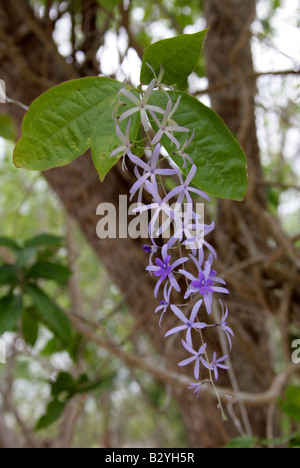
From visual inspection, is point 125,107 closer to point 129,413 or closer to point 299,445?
point 299,445

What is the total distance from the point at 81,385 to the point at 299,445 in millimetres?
621

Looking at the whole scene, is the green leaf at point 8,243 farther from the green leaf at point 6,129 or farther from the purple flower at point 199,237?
the purple flower at point 199,237

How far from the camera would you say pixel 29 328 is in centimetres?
123

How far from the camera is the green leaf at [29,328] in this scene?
1219 mm

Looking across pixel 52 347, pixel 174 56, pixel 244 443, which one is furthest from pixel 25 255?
pixel 174 56

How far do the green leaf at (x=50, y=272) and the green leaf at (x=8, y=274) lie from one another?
0.12 feet

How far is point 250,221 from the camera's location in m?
1.44

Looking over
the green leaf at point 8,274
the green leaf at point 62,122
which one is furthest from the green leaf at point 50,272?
the green leaf at point 62,122

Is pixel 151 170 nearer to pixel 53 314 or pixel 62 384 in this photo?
pixel 53 314

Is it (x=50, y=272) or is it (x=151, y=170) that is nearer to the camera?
(x=151, y=170)

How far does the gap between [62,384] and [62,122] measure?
906 millimetres

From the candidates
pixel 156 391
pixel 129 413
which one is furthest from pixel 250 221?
pixel 129 413

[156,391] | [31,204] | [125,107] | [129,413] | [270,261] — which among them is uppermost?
[31,204]
